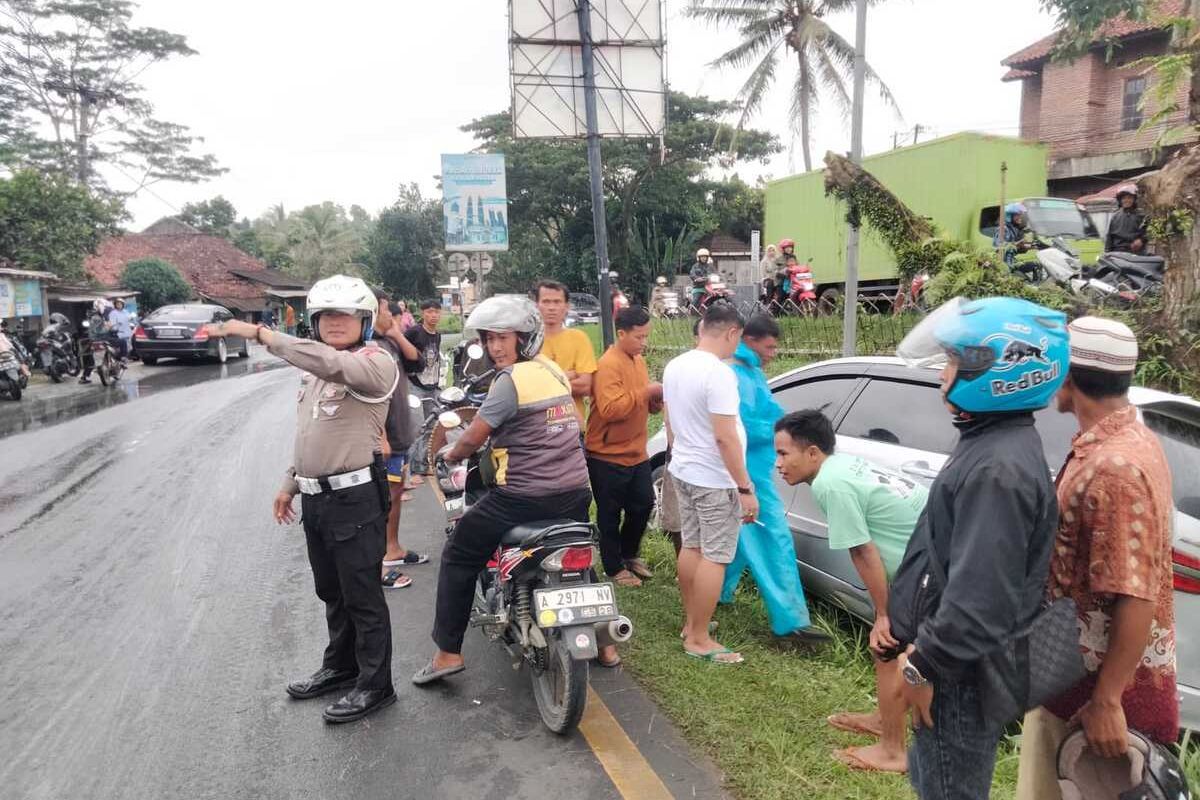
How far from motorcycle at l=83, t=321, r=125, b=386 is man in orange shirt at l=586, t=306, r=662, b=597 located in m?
14.6

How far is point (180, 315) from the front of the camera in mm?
20578

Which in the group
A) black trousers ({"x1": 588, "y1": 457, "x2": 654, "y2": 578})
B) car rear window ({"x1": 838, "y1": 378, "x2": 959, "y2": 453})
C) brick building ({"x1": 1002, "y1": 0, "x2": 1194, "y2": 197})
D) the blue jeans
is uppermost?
brick building ({"x1": 1002, "y1": 0, "x2": 1194, "y2": 197})

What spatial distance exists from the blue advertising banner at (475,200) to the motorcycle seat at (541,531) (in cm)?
1509

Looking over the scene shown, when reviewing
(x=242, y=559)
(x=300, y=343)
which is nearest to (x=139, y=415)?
(x=242, y=559)

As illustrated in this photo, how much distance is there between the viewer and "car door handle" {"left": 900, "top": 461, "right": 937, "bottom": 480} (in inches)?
146

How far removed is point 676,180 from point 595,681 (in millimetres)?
28667

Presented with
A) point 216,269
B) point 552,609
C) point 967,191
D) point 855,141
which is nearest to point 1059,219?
point 967,191

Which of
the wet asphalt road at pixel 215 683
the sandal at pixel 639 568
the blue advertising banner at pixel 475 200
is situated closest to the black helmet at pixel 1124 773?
the wet asphalt road at pixel 215 683

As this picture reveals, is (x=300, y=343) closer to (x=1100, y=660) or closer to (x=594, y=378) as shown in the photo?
(x=594, y=378)

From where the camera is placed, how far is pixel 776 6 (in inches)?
903

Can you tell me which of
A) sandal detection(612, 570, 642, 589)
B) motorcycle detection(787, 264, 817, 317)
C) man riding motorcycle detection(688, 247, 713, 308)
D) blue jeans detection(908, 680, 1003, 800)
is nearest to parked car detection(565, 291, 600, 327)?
man riding motorcycle detection(688, 247, 713, 308)

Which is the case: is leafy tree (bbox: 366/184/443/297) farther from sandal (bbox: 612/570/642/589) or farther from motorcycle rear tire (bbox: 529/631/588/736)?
motorcycle rear tire (bbox: 529/631/588/736)

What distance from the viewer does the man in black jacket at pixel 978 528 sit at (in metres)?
1.70

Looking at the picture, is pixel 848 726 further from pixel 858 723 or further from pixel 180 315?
pixel 180 315
